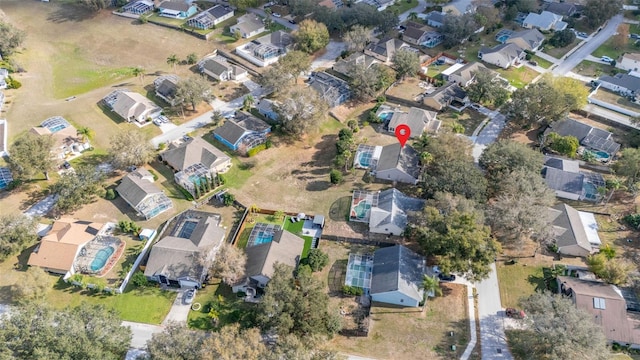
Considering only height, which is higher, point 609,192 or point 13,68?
point 13,68

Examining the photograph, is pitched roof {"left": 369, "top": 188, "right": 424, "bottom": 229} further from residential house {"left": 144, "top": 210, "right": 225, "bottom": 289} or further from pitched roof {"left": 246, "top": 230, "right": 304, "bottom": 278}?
residential house {"left": 144, "top": 210, "right": 225, "bottom": 289}

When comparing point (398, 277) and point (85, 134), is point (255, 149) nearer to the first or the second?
point (85, 134)

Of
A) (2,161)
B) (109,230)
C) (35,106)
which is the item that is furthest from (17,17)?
(109,230)

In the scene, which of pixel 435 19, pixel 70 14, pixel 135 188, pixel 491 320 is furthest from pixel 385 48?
pixel 70 14

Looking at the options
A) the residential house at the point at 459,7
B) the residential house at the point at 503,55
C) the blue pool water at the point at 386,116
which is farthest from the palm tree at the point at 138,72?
the residential house at the point at 459,7

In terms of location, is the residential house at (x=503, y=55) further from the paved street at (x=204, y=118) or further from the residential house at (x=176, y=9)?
the residential house at (x=176, y=9)

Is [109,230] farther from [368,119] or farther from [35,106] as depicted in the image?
[368,119]
